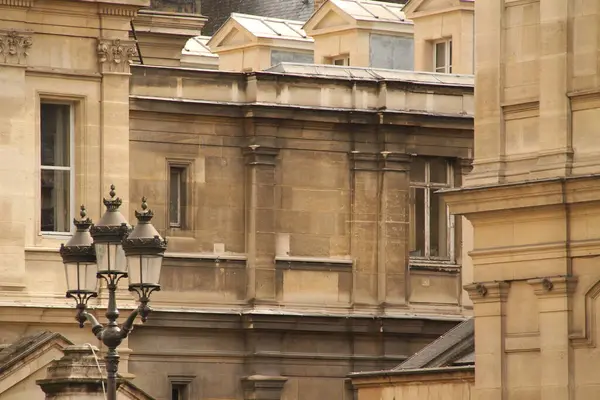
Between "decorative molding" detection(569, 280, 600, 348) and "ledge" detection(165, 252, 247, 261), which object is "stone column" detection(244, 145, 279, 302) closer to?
"ledge" detection(165, 252, 247, 261)

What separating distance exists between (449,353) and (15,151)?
9.94 meters

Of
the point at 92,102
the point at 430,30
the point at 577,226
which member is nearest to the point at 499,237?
the point at 577,226

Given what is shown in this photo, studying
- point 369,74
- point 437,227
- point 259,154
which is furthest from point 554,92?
point 369,74

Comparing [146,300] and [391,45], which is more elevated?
[391,45]

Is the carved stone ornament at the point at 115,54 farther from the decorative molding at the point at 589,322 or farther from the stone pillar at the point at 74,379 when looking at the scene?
the decorative molding at the point at 589,322

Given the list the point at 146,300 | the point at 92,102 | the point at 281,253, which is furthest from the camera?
the point at 281,253

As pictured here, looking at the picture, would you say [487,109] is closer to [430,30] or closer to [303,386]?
[303,386]

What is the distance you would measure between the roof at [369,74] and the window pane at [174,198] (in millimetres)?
3227

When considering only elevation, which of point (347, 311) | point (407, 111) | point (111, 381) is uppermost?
point (407, 111)

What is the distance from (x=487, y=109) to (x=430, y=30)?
24.0 m

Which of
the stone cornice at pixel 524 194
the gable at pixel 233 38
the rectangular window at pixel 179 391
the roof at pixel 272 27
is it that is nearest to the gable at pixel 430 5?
the roof at pixel 272 27

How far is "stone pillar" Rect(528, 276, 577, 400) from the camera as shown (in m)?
39.3

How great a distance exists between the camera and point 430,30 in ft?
213

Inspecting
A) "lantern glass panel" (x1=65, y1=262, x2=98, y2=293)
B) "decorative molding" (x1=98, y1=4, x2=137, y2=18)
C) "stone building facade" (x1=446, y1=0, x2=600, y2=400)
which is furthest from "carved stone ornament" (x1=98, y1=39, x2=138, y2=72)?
"lantern glass panel" (x1=65, y1=262, x2=98, y2=293)
